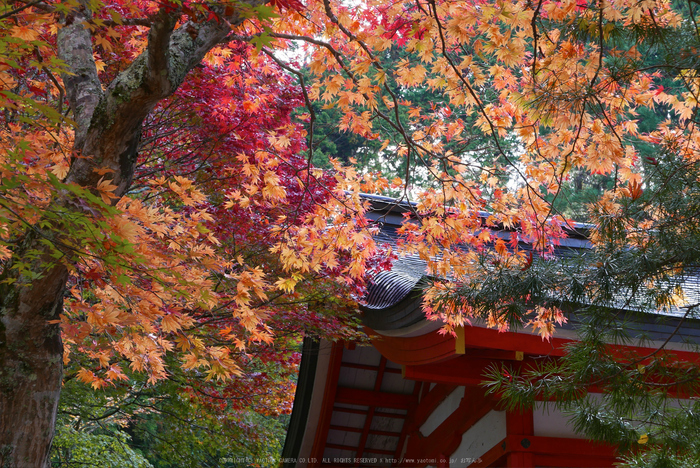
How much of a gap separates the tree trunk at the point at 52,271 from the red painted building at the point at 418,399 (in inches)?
49.4

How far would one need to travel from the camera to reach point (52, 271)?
2199mm

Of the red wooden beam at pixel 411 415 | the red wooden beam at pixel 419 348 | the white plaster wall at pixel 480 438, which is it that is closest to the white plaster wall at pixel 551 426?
the white plaster wall at pixel 480 438

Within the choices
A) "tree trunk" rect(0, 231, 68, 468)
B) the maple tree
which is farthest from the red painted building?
"tree trunk" rect(0, 231, 68, 468)

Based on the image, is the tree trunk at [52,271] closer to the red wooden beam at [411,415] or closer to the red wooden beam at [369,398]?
the red wooden beam at [369,398]

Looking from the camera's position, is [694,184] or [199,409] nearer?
[694,184]

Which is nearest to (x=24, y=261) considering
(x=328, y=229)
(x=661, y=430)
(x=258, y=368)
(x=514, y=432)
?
(x=328, y=229)

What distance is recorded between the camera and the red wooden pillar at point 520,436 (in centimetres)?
400

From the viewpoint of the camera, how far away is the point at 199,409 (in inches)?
232

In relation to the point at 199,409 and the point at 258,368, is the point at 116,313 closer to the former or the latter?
the point at 199,409

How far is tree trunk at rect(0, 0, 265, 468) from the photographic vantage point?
215 cm

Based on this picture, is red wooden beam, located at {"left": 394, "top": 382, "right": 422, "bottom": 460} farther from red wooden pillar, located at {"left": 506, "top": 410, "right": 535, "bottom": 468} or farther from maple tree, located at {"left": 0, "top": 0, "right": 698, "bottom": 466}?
maple tree, located at {"left": 0, "top": 0, "right": 698, "bottom": 466}

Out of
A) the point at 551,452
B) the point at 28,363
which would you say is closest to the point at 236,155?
the point at 28,363

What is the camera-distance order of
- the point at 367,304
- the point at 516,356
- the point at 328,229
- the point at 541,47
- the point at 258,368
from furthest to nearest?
the point at 258,368 → the point at 367,304 → the point at 328,229 → the point at 516,356 → the point at 541,47

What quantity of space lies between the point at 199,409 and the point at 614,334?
4.93 meters
